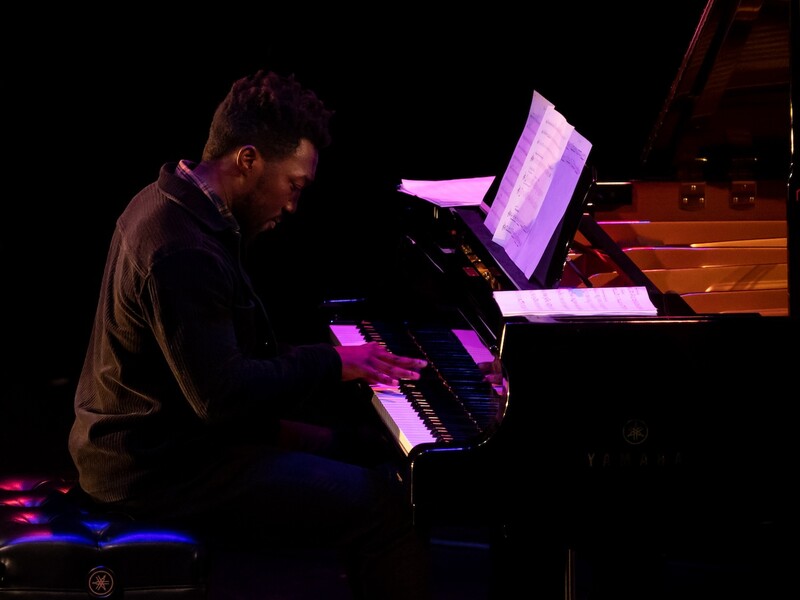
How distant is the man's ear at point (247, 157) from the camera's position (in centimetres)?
247

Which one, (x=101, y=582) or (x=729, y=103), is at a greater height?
(x=729, y=103)

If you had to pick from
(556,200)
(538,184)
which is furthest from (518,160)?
(556,200)

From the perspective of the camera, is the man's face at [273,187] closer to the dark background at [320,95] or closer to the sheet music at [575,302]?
the sheet music at [575,302]

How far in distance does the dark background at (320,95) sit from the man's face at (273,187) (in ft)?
5.02

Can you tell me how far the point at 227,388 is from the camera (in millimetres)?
2273

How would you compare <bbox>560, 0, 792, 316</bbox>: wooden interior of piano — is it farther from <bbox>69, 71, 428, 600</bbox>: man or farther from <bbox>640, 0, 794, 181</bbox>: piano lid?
<bbox>69, 71, 428, 600</bbox>: man

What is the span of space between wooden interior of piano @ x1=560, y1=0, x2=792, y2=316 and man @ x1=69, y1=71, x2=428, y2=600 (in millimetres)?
957

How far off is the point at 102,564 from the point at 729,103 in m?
2.30

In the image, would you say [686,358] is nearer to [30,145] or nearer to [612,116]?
[612,116]

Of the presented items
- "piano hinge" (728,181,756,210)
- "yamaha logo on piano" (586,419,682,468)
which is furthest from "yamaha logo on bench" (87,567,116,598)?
"piano hinge" (728,181,756,210)

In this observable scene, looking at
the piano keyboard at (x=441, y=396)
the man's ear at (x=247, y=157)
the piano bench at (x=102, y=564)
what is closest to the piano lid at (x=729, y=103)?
the piano keyboard at (x=441, y=396)

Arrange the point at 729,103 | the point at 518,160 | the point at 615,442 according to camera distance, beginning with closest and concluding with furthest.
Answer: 1. the point at 615,442
2. the point at 518,160
3. the point at 729,103

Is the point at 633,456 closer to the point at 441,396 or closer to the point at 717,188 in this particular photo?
the point at 441,396

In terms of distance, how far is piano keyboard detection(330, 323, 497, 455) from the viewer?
7.53 feet
